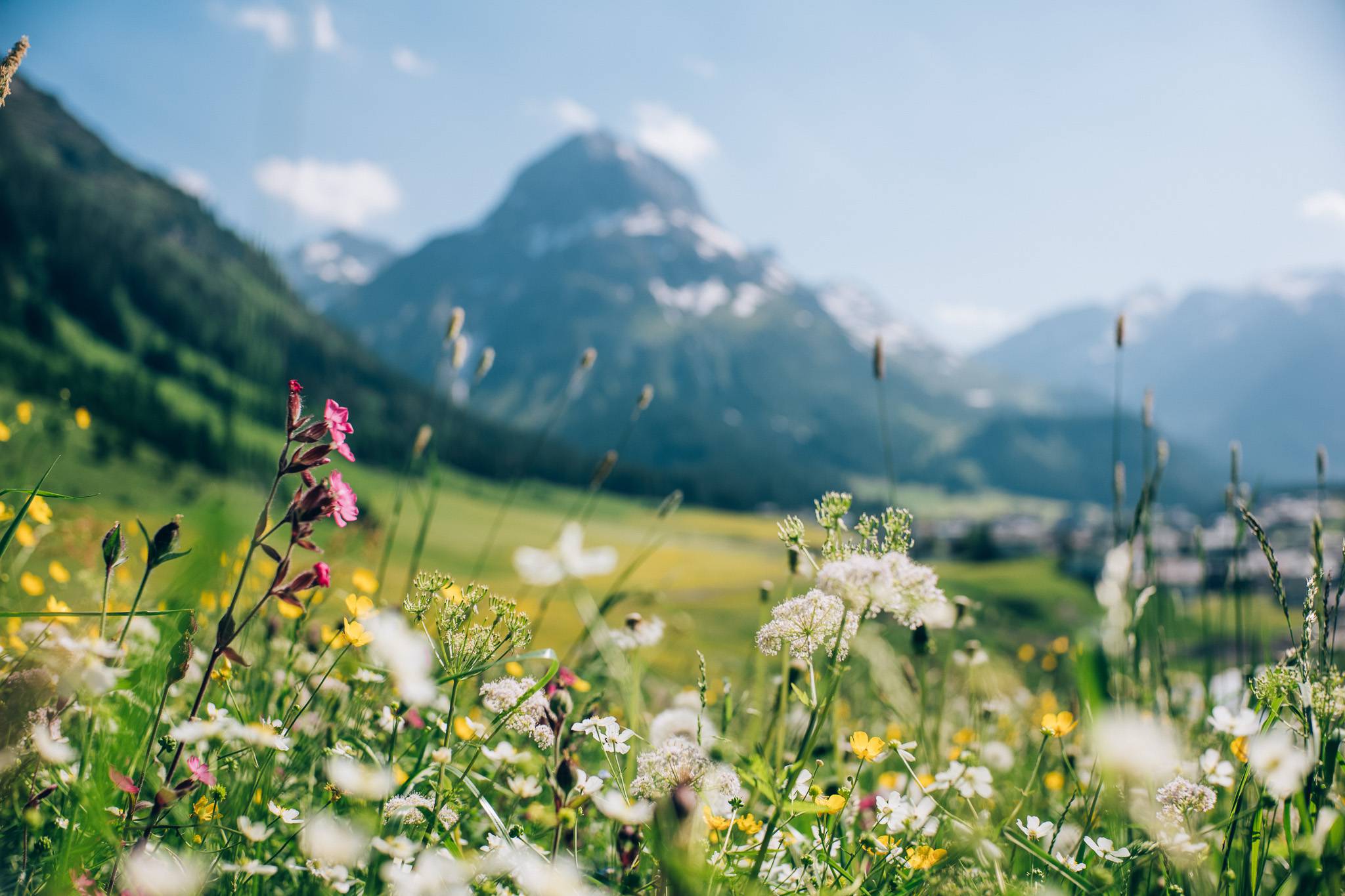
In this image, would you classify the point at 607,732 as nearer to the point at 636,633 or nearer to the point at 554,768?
the point at 554,768

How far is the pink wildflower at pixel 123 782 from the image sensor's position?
1542 millimetres

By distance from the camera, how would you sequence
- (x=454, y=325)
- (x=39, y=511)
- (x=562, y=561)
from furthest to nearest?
(x=454, y=325), (x=39, y=511), (x=562, y=561)

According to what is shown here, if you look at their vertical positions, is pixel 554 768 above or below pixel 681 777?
below

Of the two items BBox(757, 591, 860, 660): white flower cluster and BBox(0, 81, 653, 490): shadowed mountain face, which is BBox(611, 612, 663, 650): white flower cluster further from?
BBox(0, 81, 653, 490): shadowed mountain face

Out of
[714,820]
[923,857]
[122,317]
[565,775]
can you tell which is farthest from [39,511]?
[122,317]

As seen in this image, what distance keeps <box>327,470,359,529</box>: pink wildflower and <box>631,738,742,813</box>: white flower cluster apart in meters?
1.02

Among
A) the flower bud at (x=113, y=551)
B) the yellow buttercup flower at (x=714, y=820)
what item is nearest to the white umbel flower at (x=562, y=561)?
the yellow buttercup flower at (x=714, y=820)

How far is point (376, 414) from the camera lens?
523ft

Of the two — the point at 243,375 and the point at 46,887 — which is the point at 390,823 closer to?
the point at 46,887

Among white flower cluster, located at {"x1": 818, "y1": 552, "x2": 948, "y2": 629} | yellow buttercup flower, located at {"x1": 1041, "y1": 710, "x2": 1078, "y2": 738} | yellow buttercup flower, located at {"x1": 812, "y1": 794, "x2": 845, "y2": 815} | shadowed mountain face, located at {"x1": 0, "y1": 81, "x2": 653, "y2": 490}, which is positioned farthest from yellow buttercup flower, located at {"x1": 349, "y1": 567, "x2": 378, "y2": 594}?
shadowed mountain face, located at {"x1": 0, "y1": 81, "x2": 653, "y2": 490}

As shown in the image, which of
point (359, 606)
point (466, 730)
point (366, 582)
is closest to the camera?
point (466, 730)

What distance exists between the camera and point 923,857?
1.98m

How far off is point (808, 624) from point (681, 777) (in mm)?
536

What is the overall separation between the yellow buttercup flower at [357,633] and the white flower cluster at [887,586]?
137cm
